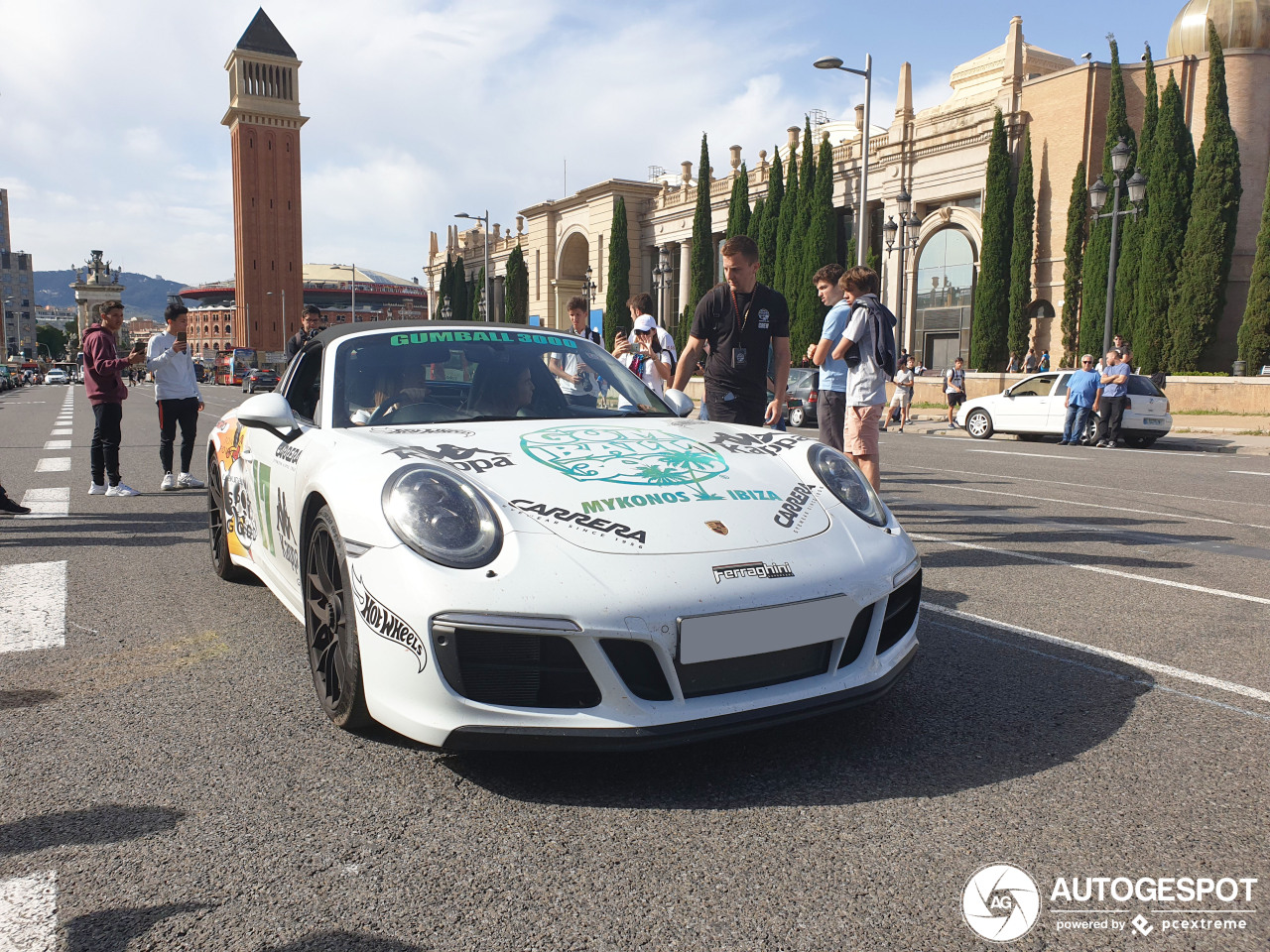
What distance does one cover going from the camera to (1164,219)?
97.1 feet

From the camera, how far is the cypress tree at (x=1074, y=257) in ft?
112

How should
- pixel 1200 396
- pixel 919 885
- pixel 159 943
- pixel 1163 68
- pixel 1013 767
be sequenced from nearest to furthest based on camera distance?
pixel 159 943
pixel 919 885
pixel 1013 767
pixel 1200 396
pixel 1163 68

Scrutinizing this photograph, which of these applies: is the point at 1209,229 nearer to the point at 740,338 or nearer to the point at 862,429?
the point at 862,429

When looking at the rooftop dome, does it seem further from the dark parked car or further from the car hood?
the car hood

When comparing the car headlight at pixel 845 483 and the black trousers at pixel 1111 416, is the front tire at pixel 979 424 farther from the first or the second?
the car headlight at pixel 845 483

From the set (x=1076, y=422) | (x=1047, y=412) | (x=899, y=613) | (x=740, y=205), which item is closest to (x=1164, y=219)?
(x=1047, y=412)

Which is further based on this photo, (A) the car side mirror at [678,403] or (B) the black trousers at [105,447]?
(B) the black trousers at [105,447]

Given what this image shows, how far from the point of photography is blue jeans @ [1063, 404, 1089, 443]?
17.8 m

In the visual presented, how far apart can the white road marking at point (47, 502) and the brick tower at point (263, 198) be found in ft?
296

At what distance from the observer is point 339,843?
2.38 metres

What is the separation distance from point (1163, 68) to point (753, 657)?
39.1 m

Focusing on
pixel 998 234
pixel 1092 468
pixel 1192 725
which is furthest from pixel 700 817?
pixel 998 234

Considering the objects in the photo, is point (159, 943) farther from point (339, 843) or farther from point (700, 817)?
point (700, 817)

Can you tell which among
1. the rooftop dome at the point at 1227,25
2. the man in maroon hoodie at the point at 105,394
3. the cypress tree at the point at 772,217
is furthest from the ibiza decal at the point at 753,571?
the cypress tree at the point at 772,217
